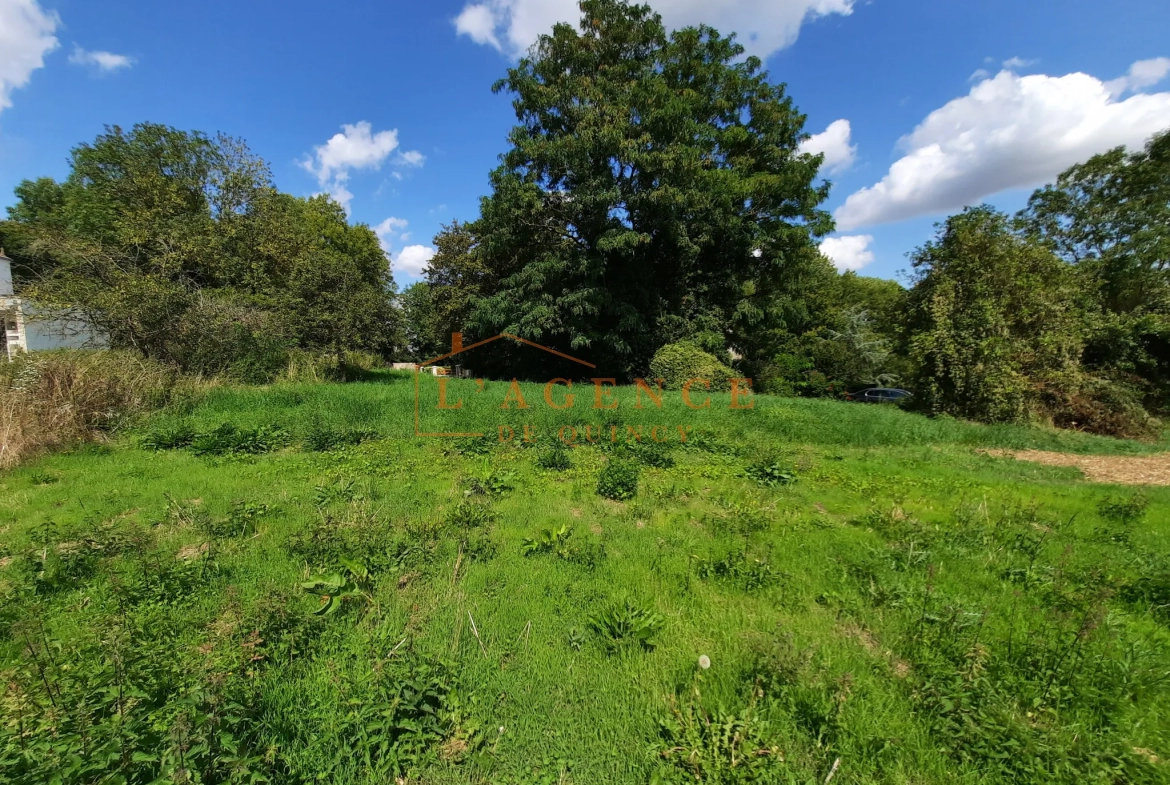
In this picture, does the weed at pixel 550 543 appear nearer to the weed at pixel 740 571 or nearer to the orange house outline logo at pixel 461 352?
the weed at pixel 740 571

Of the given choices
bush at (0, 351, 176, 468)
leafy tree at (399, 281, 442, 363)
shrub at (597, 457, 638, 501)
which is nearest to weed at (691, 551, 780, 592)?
shrub at (597, 457, 638, 501)

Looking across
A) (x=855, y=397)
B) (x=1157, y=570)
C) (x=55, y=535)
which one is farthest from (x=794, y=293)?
(x=55, y=535)

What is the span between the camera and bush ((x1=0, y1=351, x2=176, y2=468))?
6.29 metres

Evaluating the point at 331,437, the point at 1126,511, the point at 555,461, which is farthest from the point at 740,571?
the point at 331,437

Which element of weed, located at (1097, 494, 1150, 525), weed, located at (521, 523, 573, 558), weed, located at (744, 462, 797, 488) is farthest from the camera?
weed, located at (744, 462, 797, 488)

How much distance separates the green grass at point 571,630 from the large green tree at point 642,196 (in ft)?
39.2

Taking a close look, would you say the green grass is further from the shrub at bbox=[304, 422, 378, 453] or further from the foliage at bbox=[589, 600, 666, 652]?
the shrub at bbox=[304, 422, 378, 453]

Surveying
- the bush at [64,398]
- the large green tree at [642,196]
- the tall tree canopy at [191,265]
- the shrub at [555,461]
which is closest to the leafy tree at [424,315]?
the tall tree canopy at [191,265]

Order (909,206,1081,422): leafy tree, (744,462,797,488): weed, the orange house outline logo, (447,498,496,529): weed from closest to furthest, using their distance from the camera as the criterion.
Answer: (447,498,496,529): weed → (744,462,797,488): weed → the orange house outline logo → (909,206,1081,422): leafy tree

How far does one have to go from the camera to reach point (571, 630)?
2781mm

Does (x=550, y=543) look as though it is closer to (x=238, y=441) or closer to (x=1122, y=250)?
(x=238, y=441)

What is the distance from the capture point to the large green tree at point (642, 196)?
15094 mm

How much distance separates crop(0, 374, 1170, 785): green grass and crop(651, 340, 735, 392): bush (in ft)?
27.2

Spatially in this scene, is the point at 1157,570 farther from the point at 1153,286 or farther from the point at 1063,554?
the point at 1153,286
